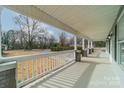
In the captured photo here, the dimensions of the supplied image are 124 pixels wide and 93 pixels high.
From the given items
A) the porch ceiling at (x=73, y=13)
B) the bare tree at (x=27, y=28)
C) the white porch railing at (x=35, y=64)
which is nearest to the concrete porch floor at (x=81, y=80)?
the white porch railing at (x=35, y=64)

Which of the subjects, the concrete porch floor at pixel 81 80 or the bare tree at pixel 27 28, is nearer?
the concrete porch floor at pixel 81 80

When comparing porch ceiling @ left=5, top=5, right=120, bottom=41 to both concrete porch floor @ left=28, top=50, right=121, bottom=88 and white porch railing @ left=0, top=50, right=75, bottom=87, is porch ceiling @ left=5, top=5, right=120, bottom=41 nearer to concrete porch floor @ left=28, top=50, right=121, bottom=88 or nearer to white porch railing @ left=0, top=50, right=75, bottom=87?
white porch railing @ left=0, top=50, right=75, bottom=87

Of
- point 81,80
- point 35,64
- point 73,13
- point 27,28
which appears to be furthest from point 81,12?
point 27,28

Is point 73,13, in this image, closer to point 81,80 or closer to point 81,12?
point 81,12

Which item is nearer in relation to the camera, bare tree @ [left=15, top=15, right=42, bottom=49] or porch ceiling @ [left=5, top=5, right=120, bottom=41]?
porch ceiling @ [left=5, top=5, right=120, bottom=41]

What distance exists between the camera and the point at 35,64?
823cm

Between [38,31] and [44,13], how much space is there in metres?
6.38

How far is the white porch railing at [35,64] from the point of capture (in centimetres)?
418

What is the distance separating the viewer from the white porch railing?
418cm

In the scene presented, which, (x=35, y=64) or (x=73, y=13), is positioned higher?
(x=73, y=13)

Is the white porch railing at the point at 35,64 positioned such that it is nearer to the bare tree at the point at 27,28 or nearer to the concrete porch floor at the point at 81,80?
the concrete porch floor at the point at 81,80

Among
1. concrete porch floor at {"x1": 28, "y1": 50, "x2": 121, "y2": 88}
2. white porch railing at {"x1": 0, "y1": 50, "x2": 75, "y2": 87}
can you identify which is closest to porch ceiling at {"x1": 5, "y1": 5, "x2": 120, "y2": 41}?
white porch railing at {"x1": 0, "y1": 50, "x2": 75, "y2": 87}
